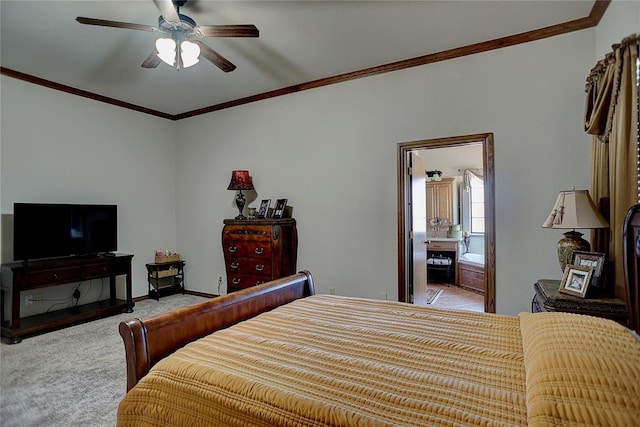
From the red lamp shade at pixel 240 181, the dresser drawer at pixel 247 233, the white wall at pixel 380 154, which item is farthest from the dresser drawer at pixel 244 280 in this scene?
the red lamp shade at pixel 240 181

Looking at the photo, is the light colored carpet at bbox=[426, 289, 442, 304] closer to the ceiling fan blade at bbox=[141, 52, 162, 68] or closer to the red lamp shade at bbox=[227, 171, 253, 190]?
the red lamp shade at bbox=[227, 171, 253, 190]

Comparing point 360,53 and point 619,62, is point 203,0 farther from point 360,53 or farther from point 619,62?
point 619,62

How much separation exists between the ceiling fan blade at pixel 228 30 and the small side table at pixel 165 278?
354cm

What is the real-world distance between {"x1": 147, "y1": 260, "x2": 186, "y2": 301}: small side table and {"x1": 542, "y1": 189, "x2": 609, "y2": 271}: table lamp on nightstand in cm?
475

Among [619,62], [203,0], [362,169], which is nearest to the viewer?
[619,62]

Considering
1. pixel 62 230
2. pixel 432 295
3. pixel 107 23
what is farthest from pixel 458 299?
pixel 62 230

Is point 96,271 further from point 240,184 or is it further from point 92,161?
point 240,184

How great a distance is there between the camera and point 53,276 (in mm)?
3570

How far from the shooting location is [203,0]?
2502 millimetres

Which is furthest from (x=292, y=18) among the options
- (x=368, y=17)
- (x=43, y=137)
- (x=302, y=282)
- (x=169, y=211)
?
(x=169, y=211)

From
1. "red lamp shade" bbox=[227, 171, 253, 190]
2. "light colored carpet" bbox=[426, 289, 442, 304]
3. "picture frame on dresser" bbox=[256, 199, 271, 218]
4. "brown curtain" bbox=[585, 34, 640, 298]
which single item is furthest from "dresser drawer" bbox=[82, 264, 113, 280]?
"brown curtain" bbox=[585, 34, 640, 298]

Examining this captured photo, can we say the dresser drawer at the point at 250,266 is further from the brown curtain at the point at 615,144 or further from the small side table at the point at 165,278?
the brown curtain at the point at 615,144

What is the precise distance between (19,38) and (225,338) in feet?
11.2

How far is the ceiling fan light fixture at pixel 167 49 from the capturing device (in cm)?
252
